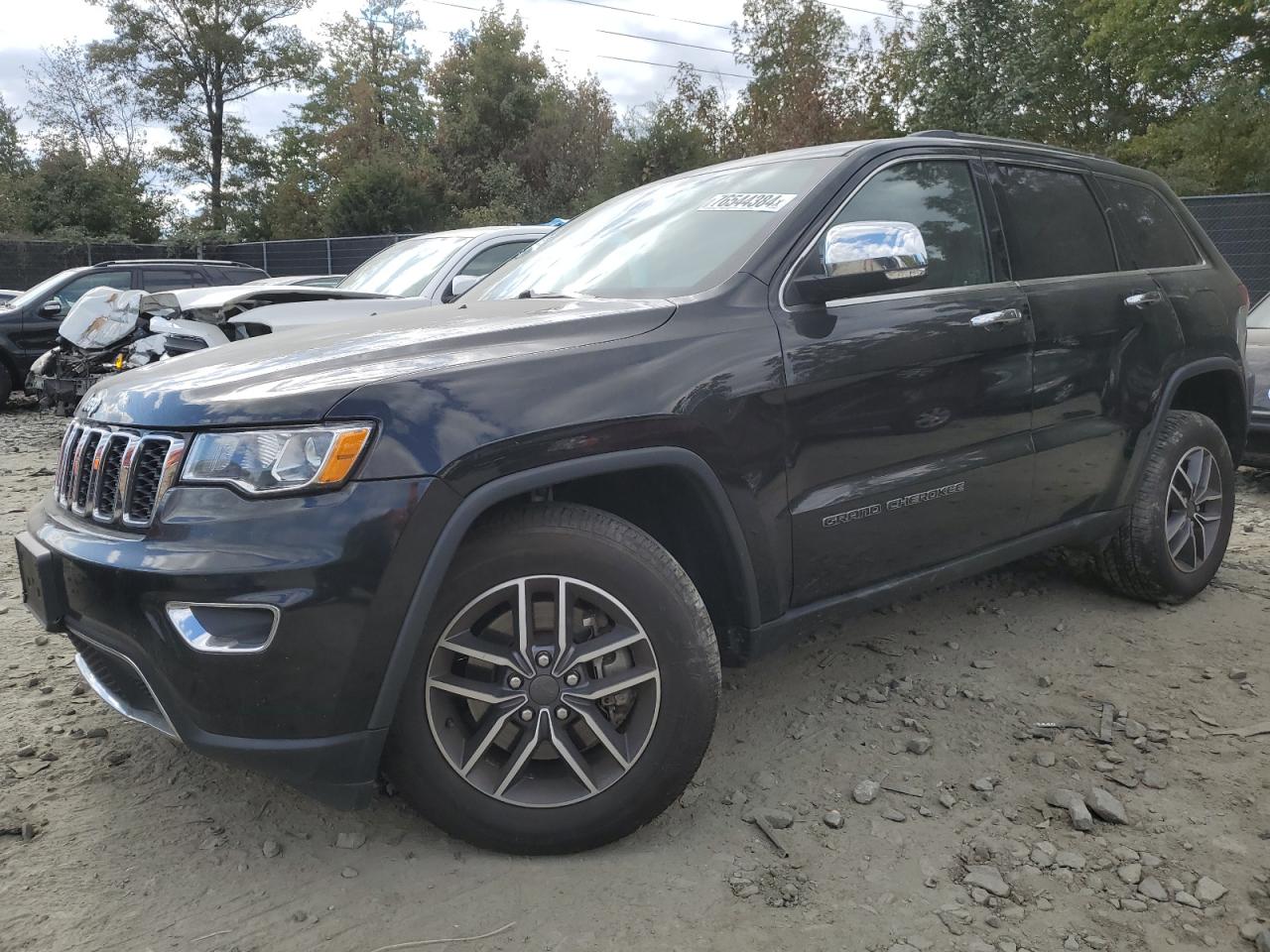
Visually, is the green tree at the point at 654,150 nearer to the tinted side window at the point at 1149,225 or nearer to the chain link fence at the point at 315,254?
the chain link fence at the point at 315,254

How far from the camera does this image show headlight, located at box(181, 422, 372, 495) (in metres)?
2.13

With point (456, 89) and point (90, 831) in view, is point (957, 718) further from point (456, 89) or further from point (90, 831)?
point (456, 89)

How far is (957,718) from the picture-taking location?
3268 millimetres

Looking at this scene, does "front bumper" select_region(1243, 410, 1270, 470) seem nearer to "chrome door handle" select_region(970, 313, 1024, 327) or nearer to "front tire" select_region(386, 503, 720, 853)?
"chrome door handle" select_region(970, 313, 1024, 327)

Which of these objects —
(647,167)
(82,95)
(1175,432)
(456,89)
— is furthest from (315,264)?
(82,95)

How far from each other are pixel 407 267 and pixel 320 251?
13305 mm

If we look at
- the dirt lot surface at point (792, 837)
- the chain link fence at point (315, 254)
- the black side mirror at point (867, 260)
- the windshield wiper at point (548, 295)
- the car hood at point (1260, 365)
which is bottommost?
the dirt lot surface at point (792, 837)

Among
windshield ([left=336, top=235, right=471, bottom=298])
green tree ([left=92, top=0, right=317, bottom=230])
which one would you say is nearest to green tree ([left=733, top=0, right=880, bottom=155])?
green tree ([left=92, top=0, right=317, bottom=230])

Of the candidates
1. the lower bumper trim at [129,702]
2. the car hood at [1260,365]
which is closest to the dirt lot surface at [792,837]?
the lower bumper trim at [129,702]

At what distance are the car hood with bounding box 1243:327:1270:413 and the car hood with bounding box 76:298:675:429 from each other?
5.37 meters

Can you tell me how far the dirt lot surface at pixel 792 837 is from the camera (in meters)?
2.24

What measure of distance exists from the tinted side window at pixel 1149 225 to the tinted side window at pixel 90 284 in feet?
34.0

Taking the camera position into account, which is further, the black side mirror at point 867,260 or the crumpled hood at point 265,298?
the crumpled hood at point 265,298

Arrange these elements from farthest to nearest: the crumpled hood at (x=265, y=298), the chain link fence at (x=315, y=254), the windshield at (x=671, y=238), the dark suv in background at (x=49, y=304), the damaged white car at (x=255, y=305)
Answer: the chain link fence at (x=315, y=254), the dark suv in background at (x=49, y=304), the crumpled hood at (x=265, y=298), the damaged white car at (x=255, y=305), the windshield at (x=671, y=238)
